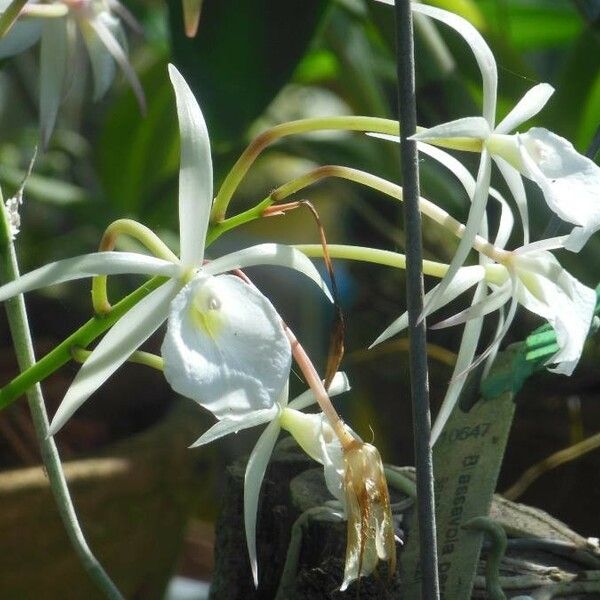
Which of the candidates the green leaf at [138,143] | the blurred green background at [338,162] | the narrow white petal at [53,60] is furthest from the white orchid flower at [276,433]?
the green leaf at [138,143]

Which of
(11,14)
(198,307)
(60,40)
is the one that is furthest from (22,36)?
(198,307)

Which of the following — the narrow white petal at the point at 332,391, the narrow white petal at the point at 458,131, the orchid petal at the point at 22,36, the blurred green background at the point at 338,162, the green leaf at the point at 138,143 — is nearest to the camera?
the narrow white petal at the point at 458,131

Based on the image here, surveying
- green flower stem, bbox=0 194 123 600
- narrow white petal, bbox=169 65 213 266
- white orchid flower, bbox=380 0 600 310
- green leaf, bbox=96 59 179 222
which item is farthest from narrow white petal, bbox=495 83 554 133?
green leaf, bbox=96 59 179 222

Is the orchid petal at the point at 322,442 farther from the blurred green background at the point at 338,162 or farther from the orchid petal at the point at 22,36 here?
the blurred green background at the point at 338,162

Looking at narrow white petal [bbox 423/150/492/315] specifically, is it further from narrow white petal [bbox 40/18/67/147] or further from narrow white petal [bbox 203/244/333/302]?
narrow white petal [bbox 40/18/67/147]

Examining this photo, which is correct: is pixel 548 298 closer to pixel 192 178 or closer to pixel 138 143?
pixel 192 178

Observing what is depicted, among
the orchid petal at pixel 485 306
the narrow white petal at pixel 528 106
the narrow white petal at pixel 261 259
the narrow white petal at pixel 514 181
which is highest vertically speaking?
the narrow white petal at pixel 528 106
